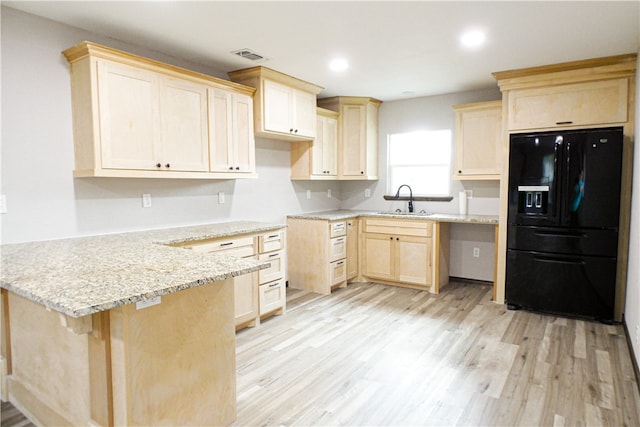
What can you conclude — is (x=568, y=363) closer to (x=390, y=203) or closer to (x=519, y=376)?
(x=519, y=376)

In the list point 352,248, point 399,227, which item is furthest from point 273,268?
point 399,227

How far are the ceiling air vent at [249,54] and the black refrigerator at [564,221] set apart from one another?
2.50 metres

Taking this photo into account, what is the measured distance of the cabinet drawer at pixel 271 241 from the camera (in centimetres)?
346

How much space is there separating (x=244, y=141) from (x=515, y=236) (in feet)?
9.01

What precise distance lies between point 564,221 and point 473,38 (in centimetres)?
183

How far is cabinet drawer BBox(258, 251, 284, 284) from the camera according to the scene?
348 cm

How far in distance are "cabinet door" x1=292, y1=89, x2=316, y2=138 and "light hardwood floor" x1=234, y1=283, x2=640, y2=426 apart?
188 cm

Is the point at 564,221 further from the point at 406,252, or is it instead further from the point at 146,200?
the point at 146,200

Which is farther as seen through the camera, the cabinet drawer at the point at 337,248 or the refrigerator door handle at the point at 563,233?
the cabinet drawer at the point at 337,248

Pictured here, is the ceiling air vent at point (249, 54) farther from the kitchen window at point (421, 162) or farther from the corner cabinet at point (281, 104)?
the kitchen window at point (421, 162)

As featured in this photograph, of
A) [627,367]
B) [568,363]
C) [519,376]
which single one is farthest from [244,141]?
[627,367]

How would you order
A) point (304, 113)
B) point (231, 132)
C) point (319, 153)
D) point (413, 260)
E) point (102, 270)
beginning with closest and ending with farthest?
point (102, 270), point (231, 132), point (304, 113), point (413, 260), point (319, 153)

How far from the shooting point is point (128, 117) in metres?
2.73

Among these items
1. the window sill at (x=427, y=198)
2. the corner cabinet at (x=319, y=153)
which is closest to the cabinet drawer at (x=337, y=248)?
the corner cabinet at (x=319, y=153)
